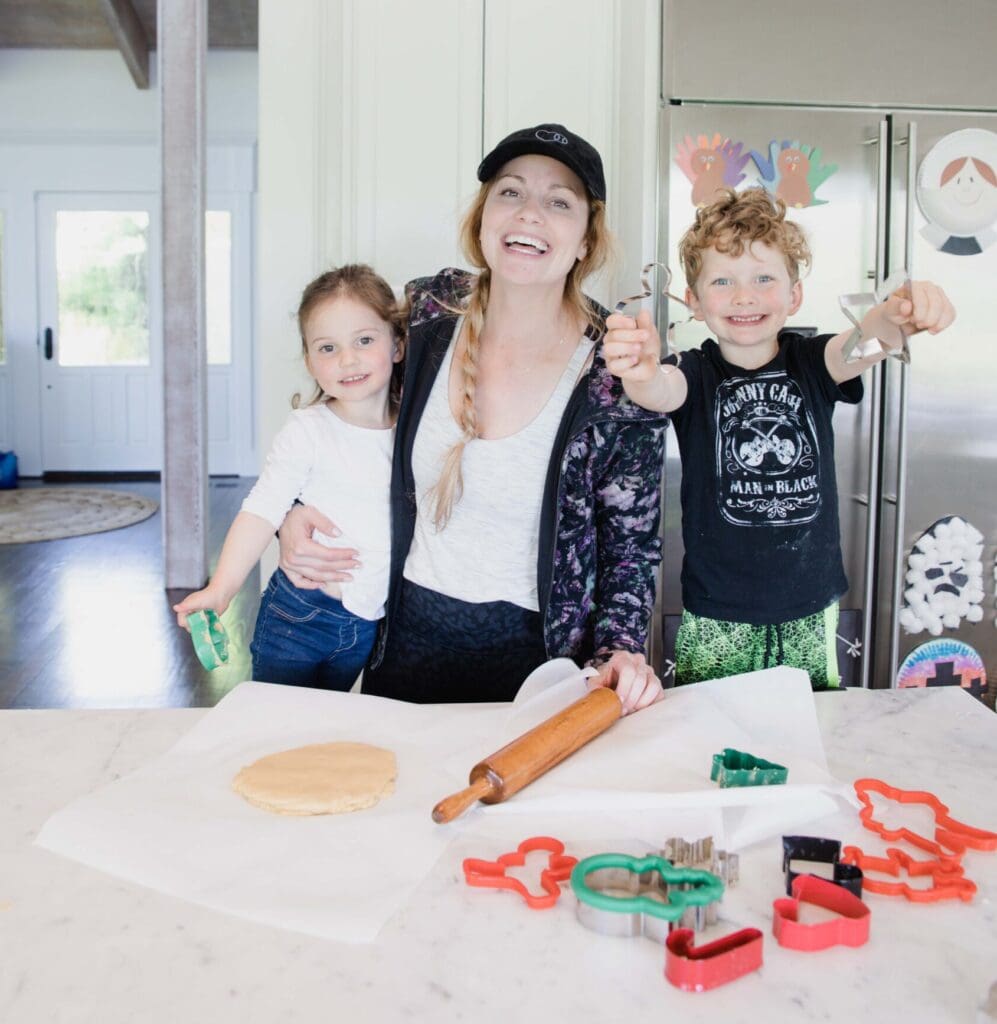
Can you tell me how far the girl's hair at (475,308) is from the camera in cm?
161

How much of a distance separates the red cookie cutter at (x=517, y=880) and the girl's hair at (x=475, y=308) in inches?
27.2

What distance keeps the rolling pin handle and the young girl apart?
0.68 m

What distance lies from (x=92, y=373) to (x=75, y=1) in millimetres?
2763

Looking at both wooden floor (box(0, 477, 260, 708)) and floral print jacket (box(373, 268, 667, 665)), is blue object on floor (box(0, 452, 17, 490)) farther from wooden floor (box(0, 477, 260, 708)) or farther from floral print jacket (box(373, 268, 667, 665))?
floral print jacket (box(373, 268, 667, 665))

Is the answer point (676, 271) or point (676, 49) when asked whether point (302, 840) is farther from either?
point (676, 49)

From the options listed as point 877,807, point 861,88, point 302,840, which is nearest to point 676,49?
point 861,88

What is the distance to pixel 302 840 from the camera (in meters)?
1.02

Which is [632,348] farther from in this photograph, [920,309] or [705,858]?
[705,858]

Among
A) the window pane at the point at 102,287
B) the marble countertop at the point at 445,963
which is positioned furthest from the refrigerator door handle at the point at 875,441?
the window pane at the point at 102,287

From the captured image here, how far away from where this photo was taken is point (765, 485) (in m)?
1.84

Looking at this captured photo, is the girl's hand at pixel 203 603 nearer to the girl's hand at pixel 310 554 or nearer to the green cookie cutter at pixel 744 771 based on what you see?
the girl's hand at pixel 310 554

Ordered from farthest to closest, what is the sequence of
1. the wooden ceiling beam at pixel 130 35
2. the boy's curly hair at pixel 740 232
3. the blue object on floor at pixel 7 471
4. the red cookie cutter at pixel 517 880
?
the blue object on floor at pixel 7 471, the wooden ceiling beam at pixel 130 35, the boy's curly hair at pixel 740 232, the red cookie cutter at pixel 517 880

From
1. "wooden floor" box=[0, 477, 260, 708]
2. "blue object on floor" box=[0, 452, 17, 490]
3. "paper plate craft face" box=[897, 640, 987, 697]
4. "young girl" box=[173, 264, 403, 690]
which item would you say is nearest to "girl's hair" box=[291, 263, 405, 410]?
"young girl" box=[173, 264, 403, 690]

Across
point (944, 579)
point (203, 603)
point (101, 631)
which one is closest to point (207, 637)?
point (203, 603)
